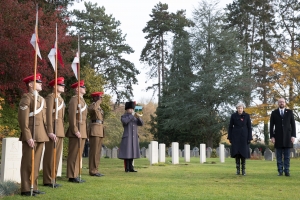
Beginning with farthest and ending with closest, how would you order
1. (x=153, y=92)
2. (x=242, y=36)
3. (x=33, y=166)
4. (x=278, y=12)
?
(x=153, y=92) < (x=242, y=36) < (x=278, y=12) < (x=33, y=166)

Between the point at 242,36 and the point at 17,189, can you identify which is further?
the point at 242,36

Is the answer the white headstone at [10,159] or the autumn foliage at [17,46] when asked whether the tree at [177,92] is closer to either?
the autumn foliage at [17,46]

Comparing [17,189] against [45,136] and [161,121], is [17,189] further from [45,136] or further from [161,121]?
[161,121]

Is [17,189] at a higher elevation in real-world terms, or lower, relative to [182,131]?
lower

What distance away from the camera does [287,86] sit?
1439 inches

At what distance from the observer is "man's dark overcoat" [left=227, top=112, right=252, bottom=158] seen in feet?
44.5

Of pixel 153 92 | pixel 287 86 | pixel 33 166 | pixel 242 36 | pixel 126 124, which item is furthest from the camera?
pixel 153 92

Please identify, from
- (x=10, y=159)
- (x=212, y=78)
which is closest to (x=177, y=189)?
(x=10, y=159)

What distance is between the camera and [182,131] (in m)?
48.3

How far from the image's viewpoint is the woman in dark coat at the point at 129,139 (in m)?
14.7

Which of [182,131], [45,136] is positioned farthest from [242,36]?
[45,136]

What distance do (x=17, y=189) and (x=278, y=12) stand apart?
1621 inches

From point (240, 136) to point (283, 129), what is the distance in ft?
3.99

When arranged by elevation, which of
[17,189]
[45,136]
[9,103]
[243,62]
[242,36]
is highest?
[242,36]
